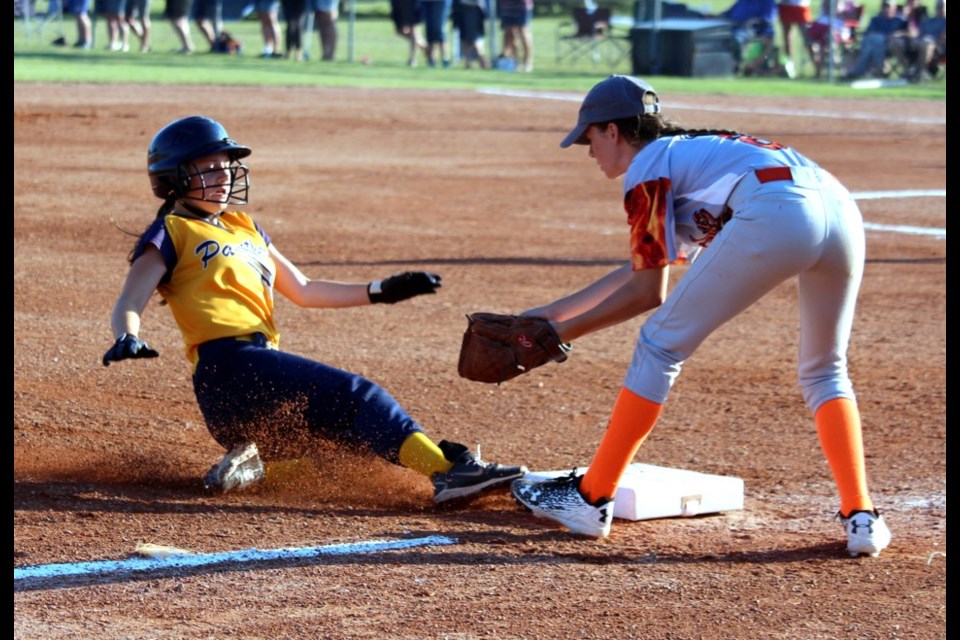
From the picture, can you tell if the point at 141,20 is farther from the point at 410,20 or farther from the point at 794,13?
the point at 794,13

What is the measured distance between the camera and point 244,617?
3918mm

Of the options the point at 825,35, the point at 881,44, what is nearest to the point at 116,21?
the point at 825,35

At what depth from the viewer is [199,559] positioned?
442 centimetres

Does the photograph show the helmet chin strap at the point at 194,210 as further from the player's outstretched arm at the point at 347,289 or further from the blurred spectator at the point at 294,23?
the blurred spectator at the point at 294,23

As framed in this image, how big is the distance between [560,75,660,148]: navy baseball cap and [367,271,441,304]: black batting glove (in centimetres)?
96

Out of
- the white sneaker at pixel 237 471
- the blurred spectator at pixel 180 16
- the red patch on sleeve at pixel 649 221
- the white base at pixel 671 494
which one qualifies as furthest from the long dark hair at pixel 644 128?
the blurred spectator at pixel 180 16

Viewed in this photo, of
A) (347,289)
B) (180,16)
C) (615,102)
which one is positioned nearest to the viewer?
(615,102)

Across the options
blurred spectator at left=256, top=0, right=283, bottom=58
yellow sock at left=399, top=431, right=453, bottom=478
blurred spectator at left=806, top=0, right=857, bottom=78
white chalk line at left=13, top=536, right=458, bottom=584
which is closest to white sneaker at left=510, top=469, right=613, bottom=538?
yellow sock at left=399, top=431, right=453, bottom=478

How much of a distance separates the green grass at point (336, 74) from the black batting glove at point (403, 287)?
1647 centimetres

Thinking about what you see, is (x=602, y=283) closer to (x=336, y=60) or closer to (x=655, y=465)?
(x=655, y=465)

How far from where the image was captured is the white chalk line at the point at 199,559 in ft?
14.2

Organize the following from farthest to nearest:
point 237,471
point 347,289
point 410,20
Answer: point 410,20
point 347,289
point 237,471

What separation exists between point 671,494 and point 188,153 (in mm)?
2041

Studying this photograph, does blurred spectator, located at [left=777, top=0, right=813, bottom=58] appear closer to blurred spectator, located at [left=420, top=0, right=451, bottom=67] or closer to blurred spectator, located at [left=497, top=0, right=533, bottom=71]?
blurred spectator, located at [left=497, top=0, right=533, bottom=71]
